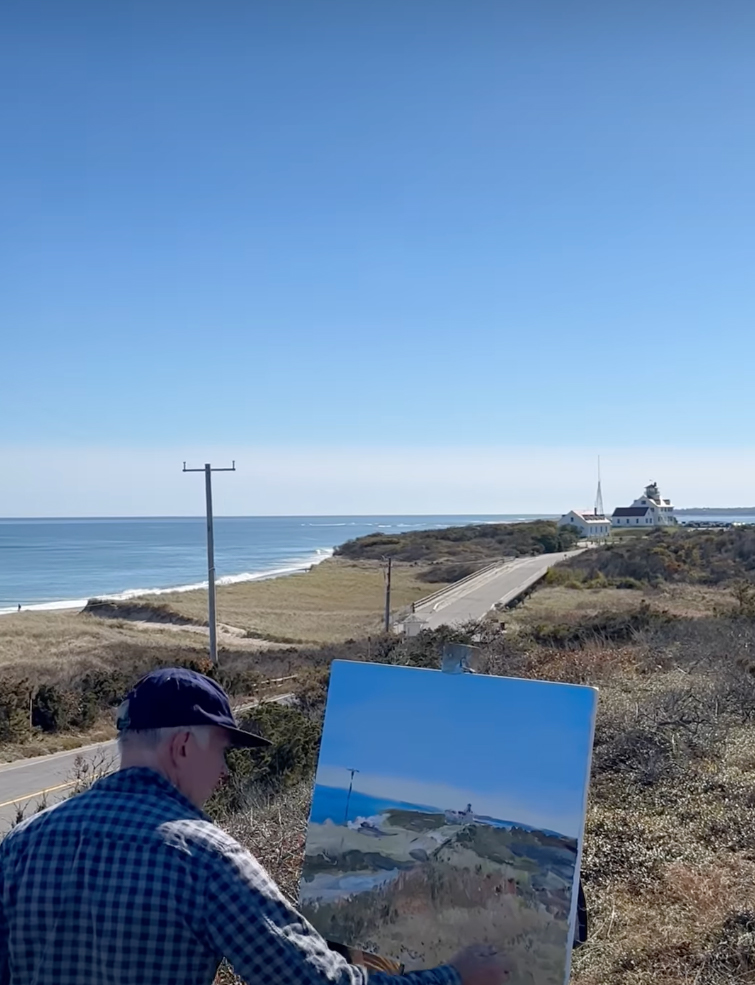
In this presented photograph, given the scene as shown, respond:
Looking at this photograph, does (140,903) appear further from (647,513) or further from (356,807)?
(647,513)

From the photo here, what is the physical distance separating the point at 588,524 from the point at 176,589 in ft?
147

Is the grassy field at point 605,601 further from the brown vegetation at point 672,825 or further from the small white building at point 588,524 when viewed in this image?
the small white building at point 588,524

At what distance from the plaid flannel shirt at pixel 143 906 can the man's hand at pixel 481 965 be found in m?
0.73

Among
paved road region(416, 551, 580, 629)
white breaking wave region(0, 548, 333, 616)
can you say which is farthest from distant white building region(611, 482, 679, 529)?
paved road region(416, 551, 580, 629)

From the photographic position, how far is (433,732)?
317cm

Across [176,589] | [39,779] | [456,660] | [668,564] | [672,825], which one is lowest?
[176,589]

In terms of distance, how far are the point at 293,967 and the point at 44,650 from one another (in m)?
33.1

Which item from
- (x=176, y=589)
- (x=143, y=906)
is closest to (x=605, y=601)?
(x=143, y=906)

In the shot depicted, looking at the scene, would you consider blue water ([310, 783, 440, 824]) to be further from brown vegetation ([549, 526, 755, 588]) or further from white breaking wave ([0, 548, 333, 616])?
white breaking wave ([0, 548, 333, 616])

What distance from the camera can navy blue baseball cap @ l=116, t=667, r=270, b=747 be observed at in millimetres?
2059

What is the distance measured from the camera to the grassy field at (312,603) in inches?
1641

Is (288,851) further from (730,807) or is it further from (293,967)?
(293,967)

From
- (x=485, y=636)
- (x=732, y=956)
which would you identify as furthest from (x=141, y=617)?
(x=732, y=956)

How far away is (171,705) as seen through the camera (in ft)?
6.77
